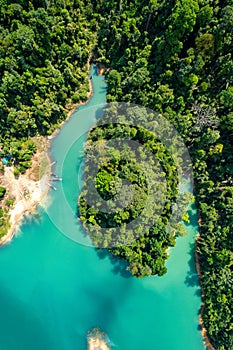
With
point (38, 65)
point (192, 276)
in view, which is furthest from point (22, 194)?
point (192, 276)

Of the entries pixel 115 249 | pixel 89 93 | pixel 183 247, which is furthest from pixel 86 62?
pixel 183 247

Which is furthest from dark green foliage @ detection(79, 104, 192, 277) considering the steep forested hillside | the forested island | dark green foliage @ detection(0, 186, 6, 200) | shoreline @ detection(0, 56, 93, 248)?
dark green foliage @ detection(0, 186, 6, 200)

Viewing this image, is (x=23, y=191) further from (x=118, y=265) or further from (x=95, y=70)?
(x=95, y=70)

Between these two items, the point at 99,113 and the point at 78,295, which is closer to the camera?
the point at 78,295

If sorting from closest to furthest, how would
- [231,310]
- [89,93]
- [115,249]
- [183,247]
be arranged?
1. [231,310]
2. [115,249]
3. [183,247]
4. [89,93]

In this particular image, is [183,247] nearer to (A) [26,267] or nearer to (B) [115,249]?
(B) [115,249]
